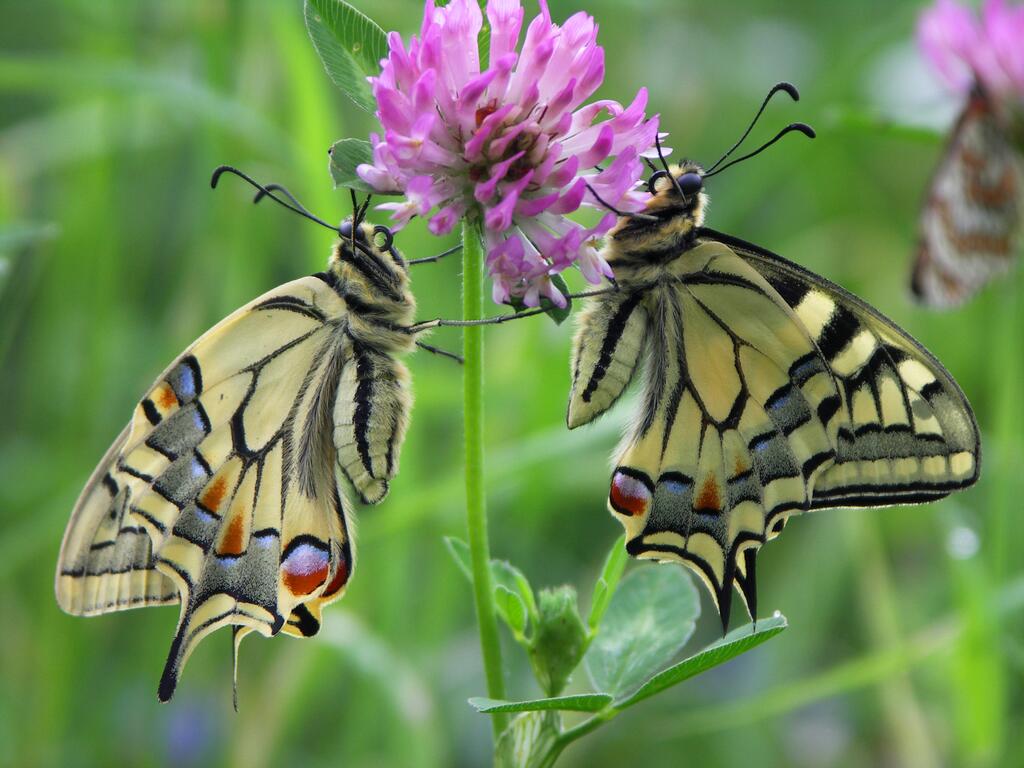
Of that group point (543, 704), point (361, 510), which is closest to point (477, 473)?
point (543, 704)

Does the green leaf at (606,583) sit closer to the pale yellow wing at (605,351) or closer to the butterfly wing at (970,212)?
the pale yellow wing at (605,351)

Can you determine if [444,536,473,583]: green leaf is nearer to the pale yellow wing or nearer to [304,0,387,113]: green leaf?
the pale yellow wing

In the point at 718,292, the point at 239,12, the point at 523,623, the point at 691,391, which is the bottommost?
the point at 523,623

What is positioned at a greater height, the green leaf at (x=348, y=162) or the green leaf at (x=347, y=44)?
the green leaf at (x=347, y=44)

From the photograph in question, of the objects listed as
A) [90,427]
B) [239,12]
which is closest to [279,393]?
Result: [90,427]

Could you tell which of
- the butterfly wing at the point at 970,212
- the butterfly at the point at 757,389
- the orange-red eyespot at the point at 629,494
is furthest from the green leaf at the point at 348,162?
the butterfly wing at the point at 970,212

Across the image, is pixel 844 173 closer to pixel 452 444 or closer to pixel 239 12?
pixel 452 444

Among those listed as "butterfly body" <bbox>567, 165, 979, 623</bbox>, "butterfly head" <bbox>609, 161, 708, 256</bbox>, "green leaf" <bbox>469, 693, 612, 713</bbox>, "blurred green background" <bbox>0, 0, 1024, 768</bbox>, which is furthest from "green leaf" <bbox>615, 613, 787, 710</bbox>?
"blurred green background" <bbox>0, 0, 1024, 768</bbox>
